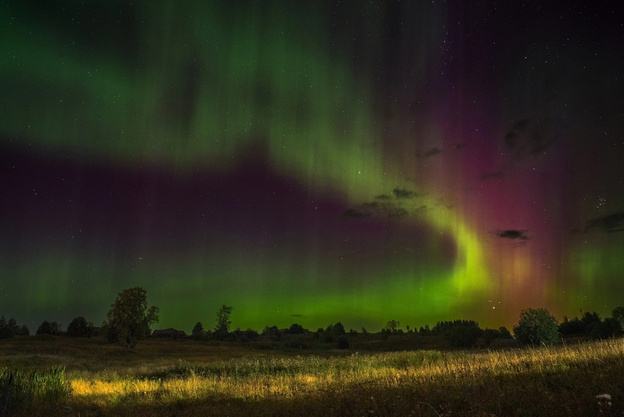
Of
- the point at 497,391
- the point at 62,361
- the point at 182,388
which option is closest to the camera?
the point at 497,391

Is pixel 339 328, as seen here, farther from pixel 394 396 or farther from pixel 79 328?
pixel 394 396

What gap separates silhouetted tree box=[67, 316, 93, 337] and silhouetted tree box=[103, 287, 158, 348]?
43.9 m

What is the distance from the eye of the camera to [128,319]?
71.5m

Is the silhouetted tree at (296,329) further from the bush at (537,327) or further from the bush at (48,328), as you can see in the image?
the bush at (537,327)

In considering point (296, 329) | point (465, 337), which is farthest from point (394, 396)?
point (296, 329)

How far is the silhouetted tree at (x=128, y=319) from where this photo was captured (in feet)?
235

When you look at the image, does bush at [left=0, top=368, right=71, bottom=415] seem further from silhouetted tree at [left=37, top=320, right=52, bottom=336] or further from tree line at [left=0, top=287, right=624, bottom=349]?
silhouetted tree at [left=37, top=320, right=52, bottom=336]

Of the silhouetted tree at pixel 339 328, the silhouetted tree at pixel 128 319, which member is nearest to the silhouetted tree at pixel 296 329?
the silhouetted tree at pixel 339 328

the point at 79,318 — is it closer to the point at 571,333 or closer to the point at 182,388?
the point at 182,388

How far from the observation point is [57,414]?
12836 mm

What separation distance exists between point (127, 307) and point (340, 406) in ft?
232

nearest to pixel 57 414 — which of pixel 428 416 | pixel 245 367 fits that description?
pixel 428 416

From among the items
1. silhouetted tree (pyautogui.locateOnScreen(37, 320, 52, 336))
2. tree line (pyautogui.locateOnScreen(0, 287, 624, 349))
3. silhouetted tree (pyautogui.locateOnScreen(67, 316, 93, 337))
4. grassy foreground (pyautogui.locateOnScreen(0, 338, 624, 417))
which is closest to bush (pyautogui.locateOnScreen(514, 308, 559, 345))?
tree line (pyautogui.locateOnScreen(0, 287, 624, 349))

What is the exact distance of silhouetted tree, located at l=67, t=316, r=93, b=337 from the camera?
10912 centimetres
